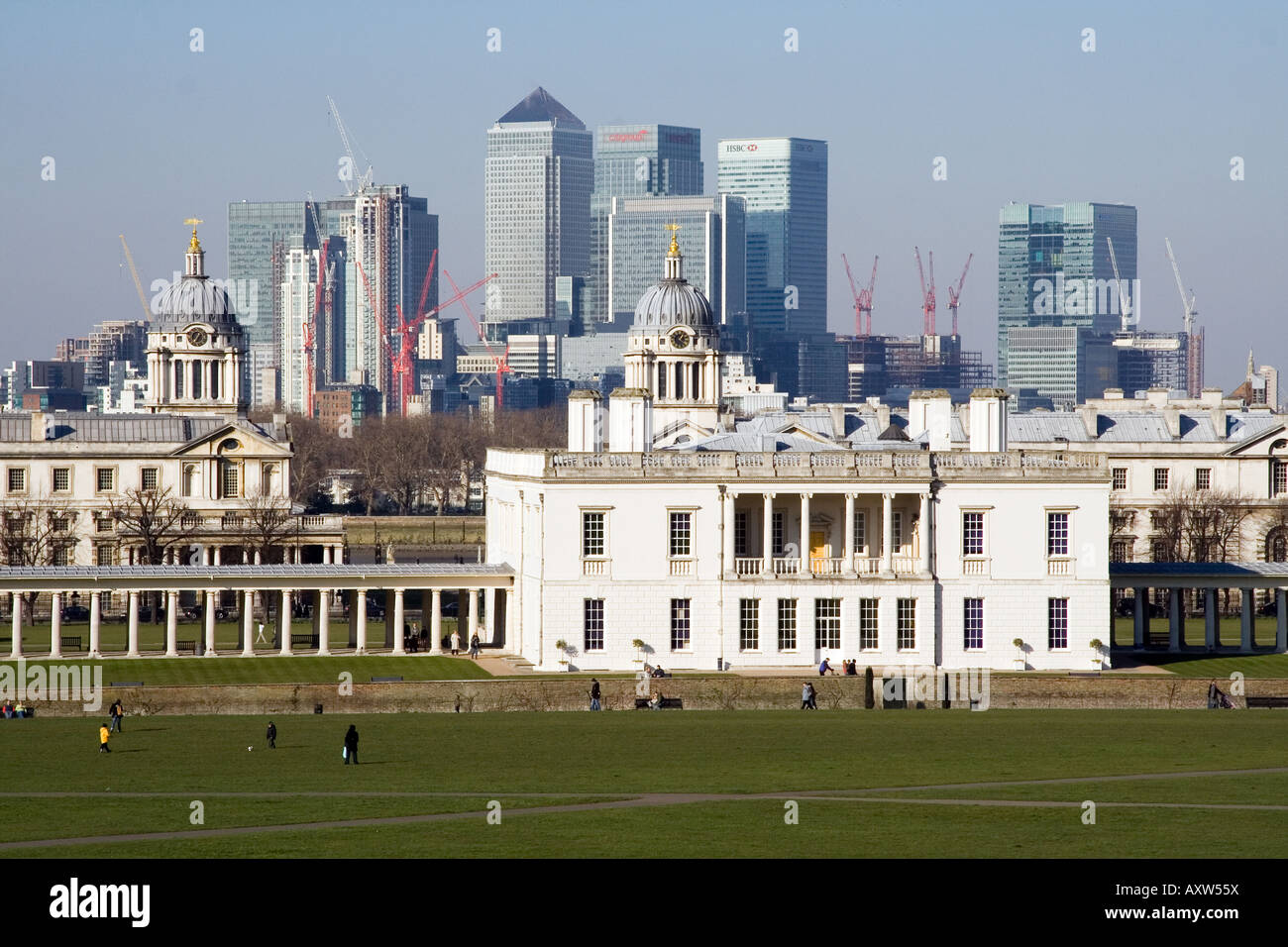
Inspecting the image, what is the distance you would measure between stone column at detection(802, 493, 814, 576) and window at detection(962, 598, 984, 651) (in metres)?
5.26

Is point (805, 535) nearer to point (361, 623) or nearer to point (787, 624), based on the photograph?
point (787, 624)

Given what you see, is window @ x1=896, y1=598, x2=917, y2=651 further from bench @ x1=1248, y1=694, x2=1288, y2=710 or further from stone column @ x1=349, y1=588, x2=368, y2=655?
stone column @ x1=349, y1=588, x2=368, y2=655

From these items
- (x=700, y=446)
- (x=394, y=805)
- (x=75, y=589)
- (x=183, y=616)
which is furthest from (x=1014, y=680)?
(x=183, y=616)

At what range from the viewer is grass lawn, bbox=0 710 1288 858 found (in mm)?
39906

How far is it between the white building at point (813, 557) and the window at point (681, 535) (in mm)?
67

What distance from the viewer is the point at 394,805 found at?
4428cm

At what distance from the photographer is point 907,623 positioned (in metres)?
79.7

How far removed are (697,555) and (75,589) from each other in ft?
69.5

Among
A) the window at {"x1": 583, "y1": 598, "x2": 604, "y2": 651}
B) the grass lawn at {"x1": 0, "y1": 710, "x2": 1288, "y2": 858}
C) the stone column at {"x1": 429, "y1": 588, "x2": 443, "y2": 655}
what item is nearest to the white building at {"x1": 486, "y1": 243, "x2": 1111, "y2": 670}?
the window at {"x1": 583, "y1": 598, "x2": 604, "y2": 651}

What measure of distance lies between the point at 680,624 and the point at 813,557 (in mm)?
5366

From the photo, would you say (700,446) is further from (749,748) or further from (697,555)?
(749,748)

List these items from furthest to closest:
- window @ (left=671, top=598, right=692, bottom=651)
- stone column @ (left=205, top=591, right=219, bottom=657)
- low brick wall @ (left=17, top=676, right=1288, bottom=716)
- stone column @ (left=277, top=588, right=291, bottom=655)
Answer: stone column @ (left=277, top=588, right=291, bottom=655) → stone column @ (left=205, top=591, right=219, bottom=657) → window @ (left=671, top=598, right=692, bottom=651) → low brick wall @ (left=17, top=676, right=1288, bottom=716)

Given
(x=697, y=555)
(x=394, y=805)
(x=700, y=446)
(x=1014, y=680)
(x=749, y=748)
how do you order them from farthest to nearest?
(x=700, y=446), (x=697, y=555), (x=1014, y=680), (x=749, y=748), (x=394, y=805)
